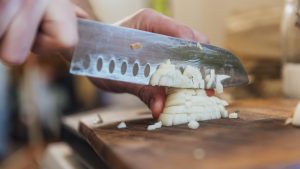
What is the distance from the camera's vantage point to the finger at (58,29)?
48 centimetres

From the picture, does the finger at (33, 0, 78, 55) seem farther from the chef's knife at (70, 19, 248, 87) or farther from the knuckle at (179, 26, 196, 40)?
the knuckle at (179, 26, 196, 40)

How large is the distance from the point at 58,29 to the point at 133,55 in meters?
0.15

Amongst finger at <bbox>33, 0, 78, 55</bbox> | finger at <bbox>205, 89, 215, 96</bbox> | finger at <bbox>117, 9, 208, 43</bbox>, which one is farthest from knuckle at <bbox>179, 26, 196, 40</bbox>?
finger at <bbox>33, 0, 78, 55</bbox>

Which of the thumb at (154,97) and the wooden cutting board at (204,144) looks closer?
the wooden cutting board at (204,144)

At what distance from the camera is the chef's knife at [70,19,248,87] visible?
0.54 meters

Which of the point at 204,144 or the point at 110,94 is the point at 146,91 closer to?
the point at 204,144

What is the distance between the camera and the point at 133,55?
0.60 meters

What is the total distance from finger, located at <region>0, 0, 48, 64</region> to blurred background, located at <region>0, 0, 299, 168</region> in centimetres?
33

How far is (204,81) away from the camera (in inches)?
26.4

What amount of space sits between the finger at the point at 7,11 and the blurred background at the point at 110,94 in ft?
1.10

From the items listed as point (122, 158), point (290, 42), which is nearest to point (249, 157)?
point (122, 158)

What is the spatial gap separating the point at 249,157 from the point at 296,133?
5.9 inches

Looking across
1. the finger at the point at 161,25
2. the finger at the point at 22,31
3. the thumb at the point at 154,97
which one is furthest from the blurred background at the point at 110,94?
the finger at the point at 22,31

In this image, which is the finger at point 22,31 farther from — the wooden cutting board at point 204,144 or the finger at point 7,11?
the wooden cutting board at point 204,144
